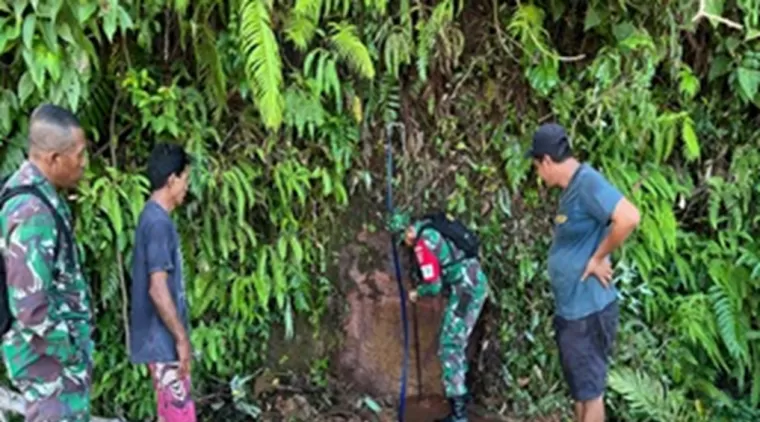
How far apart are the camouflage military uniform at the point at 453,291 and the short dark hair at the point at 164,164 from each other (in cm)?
162

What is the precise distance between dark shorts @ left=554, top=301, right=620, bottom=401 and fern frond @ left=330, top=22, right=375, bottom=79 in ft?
5.54

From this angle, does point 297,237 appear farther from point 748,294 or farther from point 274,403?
point 748,294

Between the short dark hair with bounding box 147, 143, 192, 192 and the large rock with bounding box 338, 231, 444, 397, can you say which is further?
the large rock with bounding box 338, 231, 444, 397

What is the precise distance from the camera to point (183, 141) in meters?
4.04

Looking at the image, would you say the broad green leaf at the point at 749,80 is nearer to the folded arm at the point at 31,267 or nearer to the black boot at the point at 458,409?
the black boot at the point at 458,409

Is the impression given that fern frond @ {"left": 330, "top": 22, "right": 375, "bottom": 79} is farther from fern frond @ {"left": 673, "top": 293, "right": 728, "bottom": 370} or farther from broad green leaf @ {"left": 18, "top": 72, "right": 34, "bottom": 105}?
fern frond @ {"left": 673, "top": 293, "right": 728, "bottom": 370}

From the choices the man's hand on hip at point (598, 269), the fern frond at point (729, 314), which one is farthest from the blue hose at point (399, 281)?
the fern frond at point (729, 314)

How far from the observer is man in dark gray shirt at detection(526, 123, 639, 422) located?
136 inches

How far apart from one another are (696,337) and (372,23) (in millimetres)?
2712

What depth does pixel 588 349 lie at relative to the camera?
3.52m

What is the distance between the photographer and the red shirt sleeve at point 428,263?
174 inches

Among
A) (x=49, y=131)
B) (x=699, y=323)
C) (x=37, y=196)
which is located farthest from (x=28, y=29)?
(x=699, y=323)

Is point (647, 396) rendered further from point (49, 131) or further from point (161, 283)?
point (49, 131)

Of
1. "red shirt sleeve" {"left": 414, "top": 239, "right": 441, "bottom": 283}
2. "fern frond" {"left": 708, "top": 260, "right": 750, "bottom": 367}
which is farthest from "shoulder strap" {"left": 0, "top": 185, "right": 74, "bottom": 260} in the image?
"fern frond" {"left": 708, "top": 260, "right": 750, "bottom": 367}
